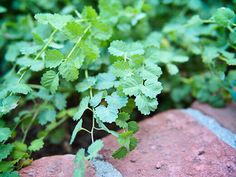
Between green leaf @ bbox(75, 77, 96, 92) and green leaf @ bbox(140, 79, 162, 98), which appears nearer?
green leaf @ bbox(140, 79, 162, 98)

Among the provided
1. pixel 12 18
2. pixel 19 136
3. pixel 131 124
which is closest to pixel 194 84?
pixel 131 124

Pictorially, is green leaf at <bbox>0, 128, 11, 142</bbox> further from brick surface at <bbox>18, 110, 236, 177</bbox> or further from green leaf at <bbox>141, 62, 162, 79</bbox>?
green leaf at <bbox>141, 62, 162, 79</bbox>

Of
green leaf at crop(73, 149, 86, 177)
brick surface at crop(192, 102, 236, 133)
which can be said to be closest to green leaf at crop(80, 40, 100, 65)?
green leaf at crop(73, 149, 86, 177)

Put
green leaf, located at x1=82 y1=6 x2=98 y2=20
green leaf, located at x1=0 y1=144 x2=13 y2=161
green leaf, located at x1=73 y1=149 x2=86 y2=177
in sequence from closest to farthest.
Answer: green leaf, located at x1=73 y1=149 x2=86 y2=177 → green leaf, located at x1=0 y1=144 x2=13 y2=161 → green leaf, located at x1=82 y1=6 x2=98 y2=20

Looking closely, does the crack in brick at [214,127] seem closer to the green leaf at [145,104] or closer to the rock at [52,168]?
the green leaf at [145,104]

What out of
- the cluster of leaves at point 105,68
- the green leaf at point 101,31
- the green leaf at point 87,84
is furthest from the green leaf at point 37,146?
the green leaf at point 101,31

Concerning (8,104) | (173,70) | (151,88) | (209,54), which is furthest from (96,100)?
(209,54)
